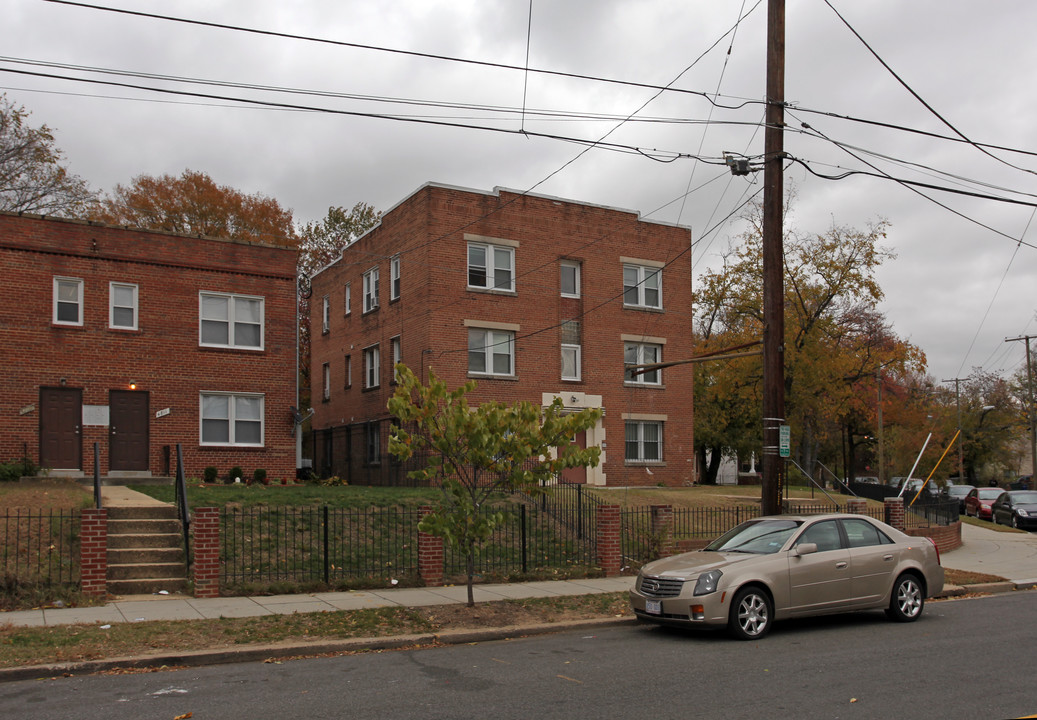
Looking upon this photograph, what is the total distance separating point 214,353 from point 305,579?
12683mm

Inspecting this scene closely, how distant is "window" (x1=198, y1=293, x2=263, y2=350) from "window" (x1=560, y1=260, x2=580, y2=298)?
10235 millimetres

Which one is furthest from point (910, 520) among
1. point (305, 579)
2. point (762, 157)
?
point (305, 579)

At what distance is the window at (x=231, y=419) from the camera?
82.2 ft

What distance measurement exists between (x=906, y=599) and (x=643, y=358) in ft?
67.4

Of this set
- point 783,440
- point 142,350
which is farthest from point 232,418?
point 783,440

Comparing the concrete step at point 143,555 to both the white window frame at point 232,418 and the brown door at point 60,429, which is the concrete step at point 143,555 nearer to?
the brown door at point 60,429

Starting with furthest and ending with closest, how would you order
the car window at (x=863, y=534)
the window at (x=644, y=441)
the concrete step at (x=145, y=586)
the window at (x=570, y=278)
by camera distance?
the window at (x=644, y=441) → the window at (x=570, y=278) → the concrete step at (x=145, y=586) → the car window at (x=863, y=534)

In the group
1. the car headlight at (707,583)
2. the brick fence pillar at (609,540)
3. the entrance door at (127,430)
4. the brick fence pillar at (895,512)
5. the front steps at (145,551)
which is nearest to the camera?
the car headlight at (707,583)

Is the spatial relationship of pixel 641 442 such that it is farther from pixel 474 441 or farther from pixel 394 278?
pixel 474 441

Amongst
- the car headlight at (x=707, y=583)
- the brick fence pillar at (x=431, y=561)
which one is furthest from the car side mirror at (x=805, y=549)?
the brick fence pillar at (x=431, y=561)

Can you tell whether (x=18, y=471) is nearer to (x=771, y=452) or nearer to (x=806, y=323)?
(x=771, y=452)

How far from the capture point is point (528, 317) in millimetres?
29625

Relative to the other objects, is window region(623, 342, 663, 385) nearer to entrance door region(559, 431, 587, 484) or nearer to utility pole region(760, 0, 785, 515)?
entrance door region(559, 431, 587, 484)

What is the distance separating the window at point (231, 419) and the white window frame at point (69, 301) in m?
3.74
